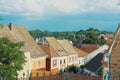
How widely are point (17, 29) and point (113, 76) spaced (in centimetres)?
2868

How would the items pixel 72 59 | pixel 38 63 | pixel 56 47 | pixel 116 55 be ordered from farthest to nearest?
pixel 72 59 < pixel 56 47 < pixel 38 63 < pixel 116 55

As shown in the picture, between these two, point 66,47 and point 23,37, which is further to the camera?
point 66,47

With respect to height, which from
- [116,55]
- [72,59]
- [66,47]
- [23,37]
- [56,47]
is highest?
[23,37]

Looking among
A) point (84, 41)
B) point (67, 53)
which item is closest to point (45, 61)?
point (67, 53)

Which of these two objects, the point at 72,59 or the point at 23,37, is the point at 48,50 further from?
the point at 72,59

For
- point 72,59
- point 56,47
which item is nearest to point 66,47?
point 72,59

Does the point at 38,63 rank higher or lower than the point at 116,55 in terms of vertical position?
lower

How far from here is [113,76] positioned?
47.6 ft

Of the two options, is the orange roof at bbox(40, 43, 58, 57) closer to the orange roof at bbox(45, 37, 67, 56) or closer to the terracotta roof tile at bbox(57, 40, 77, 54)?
the orange roof at bbox(45, 37, 67, 56)

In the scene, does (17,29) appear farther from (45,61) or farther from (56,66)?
(56,66)

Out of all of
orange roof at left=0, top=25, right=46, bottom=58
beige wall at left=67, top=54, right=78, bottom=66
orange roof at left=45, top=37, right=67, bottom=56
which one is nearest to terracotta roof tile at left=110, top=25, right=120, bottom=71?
orange roof at left=0, top=25, right=46, bottom=58

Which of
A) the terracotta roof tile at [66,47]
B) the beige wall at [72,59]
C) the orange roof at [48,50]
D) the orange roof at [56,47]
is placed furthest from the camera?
the beige wall at [72,59]

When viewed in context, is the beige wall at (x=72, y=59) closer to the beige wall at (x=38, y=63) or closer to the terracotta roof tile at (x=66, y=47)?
the terracotta roof tile at (x=66, y=47)

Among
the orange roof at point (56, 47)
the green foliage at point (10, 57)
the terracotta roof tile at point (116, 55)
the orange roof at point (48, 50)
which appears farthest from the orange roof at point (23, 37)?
the terracotta roof tile at point (116, 55)
